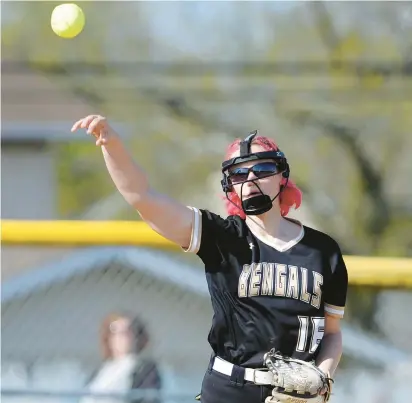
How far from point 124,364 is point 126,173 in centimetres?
176

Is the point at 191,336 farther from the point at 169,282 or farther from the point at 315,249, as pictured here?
A: the point at 315,249

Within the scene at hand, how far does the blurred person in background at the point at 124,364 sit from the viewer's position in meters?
3.80

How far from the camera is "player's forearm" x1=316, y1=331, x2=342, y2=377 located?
2475mm

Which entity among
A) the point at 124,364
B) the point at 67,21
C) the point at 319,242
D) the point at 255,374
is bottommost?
the point at 124,364

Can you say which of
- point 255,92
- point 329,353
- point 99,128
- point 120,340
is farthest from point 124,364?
point 255,92

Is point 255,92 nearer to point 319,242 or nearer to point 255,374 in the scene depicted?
point 319,242

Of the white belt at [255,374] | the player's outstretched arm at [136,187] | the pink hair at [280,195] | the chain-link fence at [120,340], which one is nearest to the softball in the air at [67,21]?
the chain-link fence at [120,340]

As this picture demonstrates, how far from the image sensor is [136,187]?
2.28m

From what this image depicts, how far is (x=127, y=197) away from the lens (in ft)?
7.57

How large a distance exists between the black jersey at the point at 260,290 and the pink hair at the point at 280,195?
0.31 feet

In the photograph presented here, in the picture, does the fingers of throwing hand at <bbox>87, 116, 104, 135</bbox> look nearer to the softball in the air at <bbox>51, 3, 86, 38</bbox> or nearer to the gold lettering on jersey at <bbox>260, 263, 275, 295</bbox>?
the gold lettering on jersey at <bbox>260, 263, 275, 295</bbox>

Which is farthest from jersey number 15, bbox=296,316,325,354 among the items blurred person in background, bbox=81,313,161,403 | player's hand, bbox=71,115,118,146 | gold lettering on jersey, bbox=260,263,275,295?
blurred person in background, bbox=81,313,161,403

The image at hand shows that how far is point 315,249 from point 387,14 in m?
6.49

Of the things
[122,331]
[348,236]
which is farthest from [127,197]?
[348,236]
